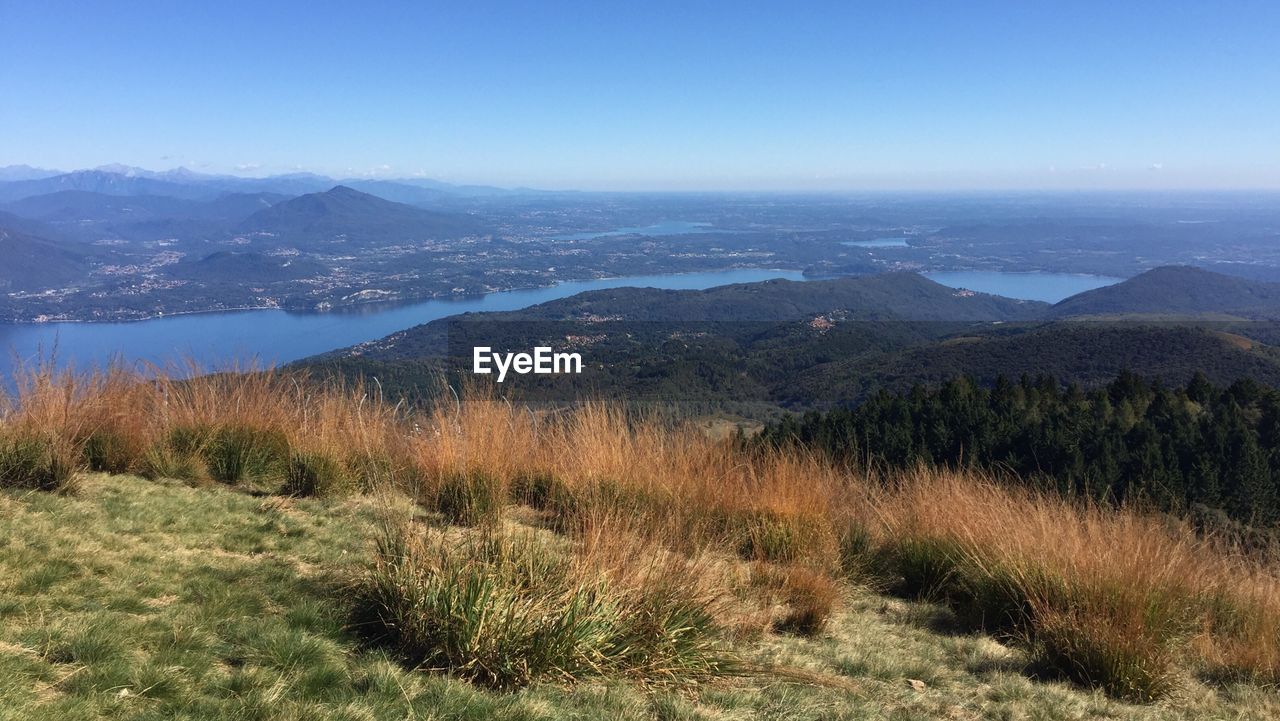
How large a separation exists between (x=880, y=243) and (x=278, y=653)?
432 ft

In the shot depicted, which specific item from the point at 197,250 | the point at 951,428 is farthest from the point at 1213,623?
the point at 197,250

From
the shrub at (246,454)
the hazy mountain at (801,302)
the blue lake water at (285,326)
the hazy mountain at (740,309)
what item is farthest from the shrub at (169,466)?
the hazy mountain at (801,302)

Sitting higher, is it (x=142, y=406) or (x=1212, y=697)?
(x=142, y=406)

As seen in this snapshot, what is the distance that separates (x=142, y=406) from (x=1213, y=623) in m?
7.21

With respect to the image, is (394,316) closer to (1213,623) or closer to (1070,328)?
(1070,328)

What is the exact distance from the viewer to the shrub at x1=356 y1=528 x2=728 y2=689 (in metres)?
2.60

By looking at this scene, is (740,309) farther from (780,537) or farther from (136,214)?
(136,214)

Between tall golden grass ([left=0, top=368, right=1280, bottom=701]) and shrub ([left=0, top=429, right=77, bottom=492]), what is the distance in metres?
0.02

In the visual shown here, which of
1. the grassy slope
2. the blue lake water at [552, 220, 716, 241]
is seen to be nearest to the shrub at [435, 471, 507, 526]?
the grassy slope

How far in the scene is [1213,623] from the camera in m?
3.71

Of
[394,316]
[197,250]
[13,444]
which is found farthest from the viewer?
[197,250]

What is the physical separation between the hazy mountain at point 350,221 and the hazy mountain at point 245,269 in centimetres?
3872

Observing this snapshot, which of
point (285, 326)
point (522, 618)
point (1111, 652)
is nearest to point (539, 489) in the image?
point (522, 618)

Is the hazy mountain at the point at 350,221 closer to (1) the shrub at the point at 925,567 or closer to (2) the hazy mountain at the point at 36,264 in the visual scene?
(2) the hazy mountain at the point at 36,264
